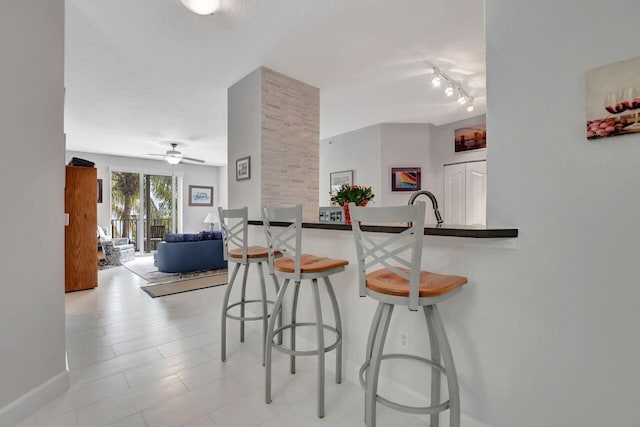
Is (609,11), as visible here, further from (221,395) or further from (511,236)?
(221,395)

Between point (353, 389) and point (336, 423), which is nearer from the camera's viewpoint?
point (336, 423)

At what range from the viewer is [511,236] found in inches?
50.3

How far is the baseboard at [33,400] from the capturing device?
4.80 feet

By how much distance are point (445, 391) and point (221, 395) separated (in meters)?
1.35

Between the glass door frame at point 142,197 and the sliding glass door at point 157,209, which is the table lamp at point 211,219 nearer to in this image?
the glass door frame at point 142,197

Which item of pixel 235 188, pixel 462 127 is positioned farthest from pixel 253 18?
pixel 462 127

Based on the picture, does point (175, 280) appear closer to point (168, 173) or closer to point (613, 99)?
point (168, 173)

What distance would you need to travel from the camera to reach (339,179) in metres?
5.70

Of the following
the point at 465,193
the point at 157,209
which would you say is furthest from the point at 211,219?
the point at 465,193

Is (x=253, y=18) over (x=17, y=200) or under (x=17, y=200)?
over

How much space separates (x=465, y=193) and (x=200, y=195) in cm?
766

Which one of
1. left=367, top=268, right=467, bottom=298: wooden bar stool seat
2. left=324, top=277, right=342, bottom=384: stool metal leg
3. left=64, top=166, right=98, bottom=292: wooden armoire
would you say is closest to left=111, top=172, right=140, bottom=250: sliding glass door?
left=64, top=166, right=98, bottom=292: wooden armoire

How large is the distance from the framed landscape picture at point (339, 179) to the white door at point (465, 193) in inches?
69.1

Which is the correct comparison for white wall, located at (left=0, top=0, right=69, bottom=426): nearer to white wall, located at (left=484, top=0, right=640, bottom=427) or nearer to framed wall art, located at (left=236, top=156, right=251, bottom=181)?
framed wall art, located at (left=236, top=156, right=251, bottom=181)
